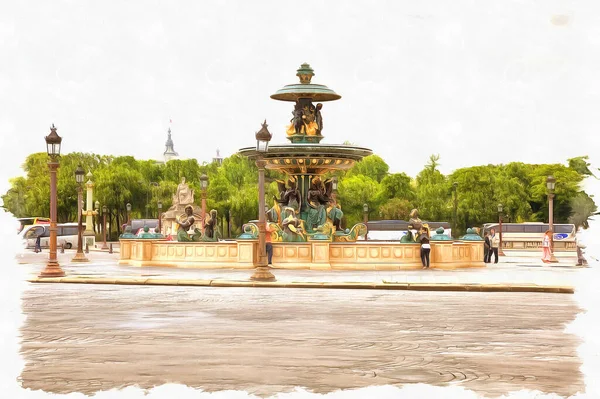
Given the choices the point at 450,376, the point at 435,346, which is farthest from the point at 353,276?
the point at 450,376

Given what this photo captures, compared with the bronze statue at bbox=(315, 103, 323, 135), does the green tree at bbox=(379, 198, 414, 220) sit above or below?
below

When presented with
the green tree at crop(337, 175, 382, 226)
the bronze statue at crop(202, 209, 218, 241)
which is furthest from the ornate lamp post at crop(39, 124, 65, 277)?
the green tree at crop(337, 175, 382, 226)

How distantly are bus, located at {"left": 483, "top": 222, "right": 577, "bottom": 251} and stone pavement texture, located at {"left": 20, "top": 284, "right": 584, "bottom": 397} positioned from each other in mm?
48912

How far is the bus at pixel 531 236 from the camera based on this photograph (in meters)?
69.5

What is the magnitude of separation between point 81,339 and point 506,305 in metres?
9.59

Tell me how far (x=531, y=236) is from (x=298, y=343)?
203 ft

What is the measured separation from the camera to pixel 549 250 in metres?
42.0

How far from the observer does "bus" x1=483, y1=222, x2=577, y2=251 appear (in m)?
69.5

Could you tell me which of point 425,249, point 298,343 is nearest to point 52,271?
point 425,249

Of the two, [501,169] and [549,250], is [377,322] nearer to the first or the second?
[549,250]

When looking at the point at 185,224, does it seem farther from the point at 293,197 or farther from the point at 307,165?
the point at 307,165

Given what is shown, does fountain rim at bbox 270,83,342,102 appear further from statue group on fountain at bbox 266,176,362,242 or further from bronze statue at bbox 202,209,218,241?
bronze statue at bbox 202,209,218,241

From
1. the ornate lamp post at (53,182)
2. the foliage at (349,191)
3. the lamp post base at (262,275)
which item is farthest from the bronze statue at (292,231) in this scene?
the foliage at (349,191)

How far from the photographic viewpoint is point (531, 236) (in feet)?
239
